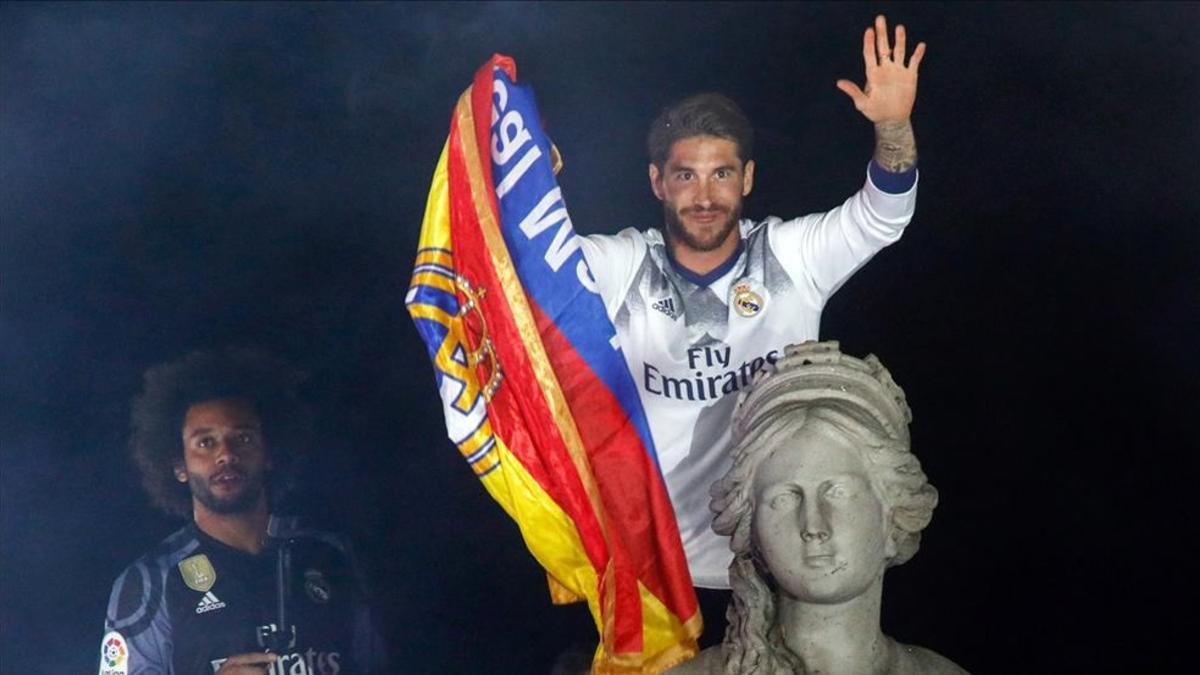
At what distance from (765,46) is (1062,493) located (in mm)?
1850

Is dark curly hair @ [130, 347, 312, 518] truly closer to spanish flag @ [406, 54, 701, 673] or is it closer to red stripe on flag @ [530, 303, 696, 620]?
spanish flag @ [406, 54, 701, 673]

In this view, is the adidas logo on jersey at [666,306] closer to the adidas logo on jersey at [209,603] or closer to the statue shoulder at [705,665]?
the statue shoulder at [705,665]

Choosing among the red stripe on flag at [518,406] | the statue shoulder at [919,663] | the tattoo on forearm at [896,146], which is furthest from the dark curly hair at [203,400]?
the statue shoulder at [919,663]

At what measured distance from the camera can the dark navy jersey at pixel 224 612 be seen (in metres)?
5.80

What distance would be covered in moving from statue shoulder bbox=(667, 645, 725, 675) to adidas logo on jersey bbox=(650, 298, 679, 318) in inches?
49.5

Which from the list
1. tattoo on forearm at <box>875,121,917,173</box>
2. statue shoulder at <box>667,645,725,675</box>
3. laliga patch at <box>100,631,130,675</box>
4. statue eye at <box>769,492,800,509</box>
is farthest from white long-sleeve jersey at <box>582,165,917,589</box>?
laliga patch at <box>100,631,130,675</box>

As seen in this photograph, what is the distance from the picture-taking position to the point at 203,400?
6074 millimetres

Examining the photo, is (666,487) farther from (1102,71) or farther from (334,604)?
(1102,71)

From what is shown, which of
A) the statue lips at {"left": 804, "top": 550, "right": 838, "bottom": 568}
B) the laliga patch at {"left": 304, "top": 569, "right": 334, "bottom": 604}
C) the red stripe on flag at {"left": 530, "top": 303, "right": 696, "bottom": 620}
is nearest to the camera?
the statue lips at {"left": 804, "top": 550, "right": 838, "bottom": 568}

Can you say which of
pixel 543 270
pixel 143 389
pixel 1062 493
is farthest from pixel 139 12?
pixel 1062 493

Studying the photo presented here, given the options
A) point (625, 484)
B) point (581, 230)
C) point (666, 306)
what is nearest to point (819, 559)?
point (625, 484)

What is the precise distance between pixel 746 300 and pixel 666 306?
10.4 inches

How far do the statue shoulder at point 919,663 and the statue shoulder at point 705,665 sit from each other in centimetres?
47

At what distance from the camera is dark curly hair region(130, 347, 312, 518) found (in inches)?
238
